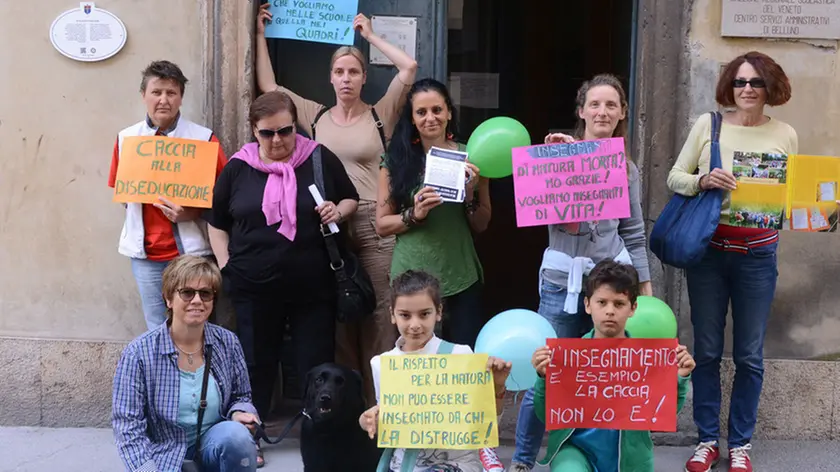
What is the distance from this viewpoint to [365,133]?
16.3ft

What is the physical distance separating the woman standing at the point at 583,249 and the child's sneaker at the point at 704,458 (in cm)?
87

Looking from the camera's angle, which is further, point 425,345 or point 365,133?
point 365,133

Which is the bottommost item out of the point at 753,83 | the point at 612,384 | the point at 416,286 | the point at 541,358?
the point at 612,384

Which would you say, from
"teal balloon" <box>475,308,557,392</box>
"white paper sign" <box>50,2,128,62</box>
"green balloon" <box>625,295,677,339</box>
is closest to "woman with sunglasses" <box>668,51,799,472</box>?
"green balloon" <box>625,295,677,339</box>

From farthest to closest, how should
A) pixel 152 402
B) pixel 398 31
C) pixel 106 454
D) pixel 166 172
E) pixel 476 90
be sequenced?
pixel 476 90 < pixel 398 31 < pixel 106 454 < pixel 166 172 < pixel 152 402

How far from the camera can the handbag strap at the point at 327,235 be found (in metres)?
4.65

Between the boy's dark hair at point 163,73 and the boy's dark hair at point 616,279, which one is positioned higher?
the boy's dark hair at point 163,73

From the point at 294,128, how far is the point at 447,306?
110cm

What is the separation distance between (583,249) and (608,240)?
0.12 m

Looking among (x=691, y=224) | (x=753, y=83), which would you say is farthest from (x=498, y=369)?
(x=753, y=83)

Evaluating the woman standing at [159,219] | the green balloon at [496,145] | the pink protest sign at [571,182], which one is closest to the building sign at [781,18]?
the pink protest sign at [571,182]

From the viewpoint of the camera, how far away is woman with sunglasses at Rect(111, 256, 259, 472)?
3.66m

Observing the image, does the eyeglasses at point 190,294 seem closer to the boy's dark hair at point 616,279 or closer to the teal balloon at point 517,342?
the teal balloon at point 517,342

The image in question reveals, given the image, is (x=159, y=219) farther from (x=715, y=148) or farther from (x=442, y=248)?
(x=715, y=148)
